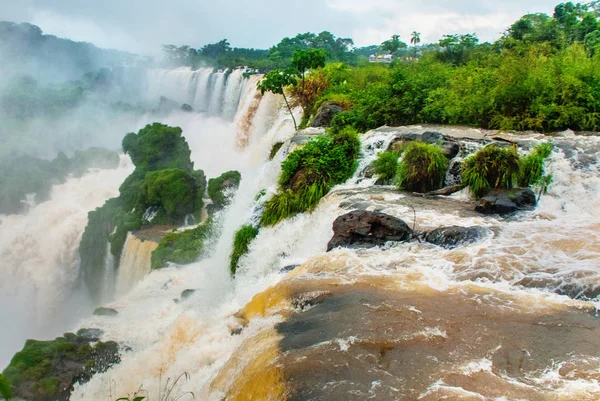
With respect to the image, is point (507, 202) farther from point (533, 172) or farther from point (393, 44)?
point (393, 44)

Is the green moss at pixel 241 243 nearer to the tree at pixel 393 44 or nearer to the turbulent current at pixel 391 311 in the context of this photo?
Result: the turbulent current at pixel 391 311

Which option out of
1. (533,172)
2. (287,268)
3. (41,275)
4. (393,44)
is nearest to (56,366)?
(287,268)

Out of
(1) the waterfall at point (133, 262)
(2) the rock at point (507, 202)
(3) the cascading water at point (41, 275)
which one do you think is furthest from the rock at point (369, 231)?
(3) the cascading water at point (41, 275)

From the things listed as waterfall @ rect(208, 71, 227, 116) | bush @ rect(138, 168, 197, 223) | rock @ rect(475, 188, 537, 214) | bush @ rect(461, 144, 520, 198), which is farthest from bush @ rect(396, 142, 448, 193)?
waterfall @ rect(208, 71, 227, 116)

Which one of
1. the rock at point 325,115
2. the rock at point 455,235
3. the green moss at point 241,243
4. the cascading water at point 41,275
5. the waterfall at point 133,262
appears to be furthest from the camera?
the cascading water at point 41,275

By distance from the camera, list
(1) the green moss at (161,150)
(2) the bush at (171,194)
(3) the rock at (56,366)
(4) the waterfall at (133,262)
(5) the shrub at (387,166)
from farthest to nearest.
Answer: (1) the green moss at (161,150), (2) the bush at (171,194), (4) the waterfall at (133,262), (5) the shrub at (387,166), (3) the rock at (56,366)

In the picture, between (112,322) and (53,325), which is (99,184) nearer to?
(53,325)

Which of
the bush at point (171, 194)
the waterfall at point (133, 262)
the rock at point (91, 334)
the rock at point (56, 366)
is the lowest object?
the waterfall at point (133, 262)

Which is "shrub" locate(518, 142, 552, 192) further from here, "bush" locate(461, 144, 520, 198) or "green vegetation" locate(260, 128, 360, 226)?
"green vegetation" locate(260, 128, 360, 226)

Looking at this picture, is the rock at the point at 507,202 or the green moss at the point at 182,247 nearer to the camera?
the rock at the point at 507,202
